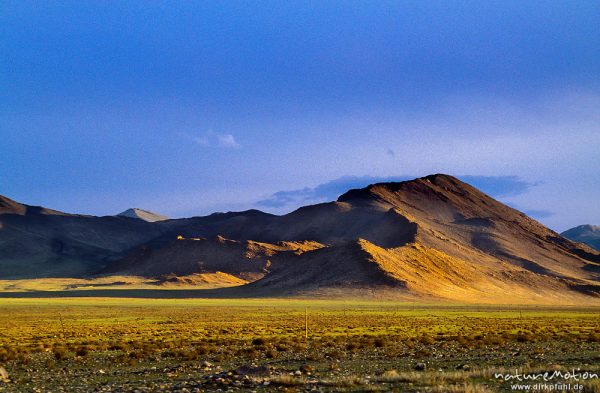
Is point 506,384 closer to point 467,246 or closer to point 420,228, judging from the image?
point 420,228

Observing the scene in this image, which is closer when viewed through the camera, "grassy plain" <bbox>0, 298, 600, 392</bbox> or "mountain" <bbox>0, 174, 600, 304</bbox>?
"grassy plain" <bbox>0, 298, 600, 392</bbox>

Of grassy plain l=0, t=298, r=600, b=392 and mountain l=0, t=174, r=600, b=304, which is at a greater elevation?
mountain l=0, t=174, r=600, b=304

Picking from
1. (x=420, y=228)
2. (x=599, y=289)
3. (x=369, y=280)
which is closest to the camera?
(x=369, y=280)

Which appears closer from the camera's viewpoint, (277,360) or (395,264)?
(277,360)

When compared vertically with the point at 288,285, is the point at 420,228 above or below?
above

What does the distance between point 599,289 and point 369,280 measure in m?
61.7

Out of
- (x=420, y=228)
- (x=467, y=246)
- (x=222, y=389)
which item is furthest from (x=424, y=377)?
(x=467, y=246)

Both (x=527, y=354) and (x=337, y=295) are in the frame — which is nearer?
(x=527, y=354)

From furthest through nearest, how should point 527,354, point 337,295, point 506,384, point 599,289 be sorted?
point 599,289
point 337,295
point 527,354
point 506,384

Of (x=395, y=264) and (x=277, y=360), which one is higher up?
(x=395, y=264)

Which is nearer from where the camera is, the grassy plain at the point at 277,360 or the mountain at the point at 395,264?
the grassy plain at the point at 277,360

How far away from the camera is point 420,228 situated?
171 m

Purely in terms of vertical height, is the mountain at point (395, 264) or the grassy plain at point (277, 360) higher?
the mountain at point (395, 264)

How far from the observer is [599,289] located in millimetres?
144750
